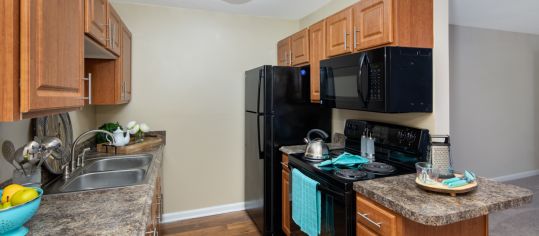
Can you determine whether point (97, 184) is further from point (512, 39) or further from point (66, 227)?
point (512, 39)

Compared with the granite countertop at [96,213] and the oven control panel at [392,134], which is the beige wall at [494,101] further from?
the granite countertop at [96,213]

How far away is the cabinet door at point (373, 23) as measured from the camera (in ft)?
5.48

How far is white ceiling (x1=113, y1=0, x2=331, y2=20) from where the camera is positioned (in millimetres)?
2748

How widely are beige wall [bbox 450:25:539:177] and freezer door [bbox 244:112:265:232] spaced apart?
2.86 m

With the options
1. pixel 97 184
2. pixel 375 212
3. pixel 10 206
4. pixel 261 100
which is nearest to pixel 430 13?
pixel 375 212

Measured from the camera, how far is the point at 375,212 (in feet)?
4.53

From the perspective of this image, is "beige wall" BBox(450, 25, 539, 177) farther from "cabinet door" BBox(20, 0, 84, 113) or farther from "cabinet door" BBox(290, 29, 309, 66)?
"cabinet door" BBox(20, 0, 84, 113)

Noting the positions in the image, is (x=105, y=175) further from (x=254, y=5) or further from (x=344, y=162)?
(x=254, y=5)

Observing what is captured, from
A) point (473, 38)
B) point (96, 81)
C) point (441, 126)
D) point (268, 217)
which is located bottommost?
point (268, 217)

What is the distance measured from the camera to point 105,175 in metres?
1.88

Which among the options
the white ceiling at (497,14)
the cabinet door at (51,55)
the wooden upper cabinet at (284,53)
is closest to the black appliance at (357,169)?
the wooden upper cabinet at (284,53)

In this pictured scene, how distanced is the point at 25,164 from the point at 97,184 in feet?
2.17

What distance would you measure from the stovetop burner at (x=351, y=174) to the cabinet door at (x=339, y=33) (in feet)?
2.86

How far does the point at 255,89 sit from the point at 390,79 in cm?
141
